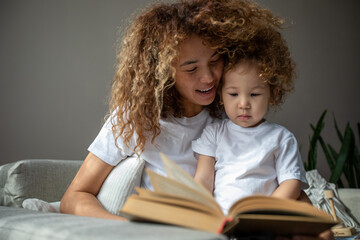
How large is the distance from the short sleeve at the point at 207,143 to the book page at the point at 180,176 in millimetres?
580

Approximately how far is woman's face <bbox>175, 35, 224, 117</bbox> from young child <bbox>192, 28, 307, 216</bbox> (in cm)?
4

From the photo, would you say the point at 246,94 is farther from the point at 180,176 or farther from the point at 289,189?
the point at 180,176

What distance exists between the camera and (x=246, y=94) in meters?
1.34

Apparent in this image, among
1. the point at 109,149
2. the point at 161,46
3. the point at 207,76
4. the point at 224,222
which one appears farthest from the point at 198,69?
the point at 224,222

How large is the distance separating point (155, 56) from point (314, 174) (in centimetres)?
113

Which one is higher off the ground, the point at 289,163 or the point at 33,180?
the point at 289,163

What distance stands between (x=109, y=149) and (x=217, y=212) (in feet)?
2.55

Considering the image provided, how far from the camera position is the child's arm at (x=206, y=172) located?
1343mm

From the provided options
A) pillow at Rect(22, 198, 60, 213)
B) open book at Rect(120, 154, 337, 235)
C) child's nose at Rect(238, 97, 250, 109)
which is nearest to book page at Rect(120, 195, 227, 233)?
open book at Rect(120, 154, 337, 235)

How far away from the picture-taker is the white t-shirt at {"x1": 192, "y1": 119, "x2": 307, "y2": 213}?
127cm

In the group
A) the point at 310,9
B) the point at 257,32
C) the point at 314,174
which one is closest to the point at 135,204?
the point at 257,32

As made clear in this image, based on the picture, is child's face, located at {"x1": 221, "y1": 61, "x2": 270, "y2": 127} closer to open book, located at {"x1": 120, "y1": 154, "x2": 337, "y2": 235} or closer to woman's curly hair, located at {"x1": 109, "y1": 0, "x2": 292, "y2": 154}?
woman's curly hair, located at {"x1": 109, "y1": 0, "x2": 292, "y2": 154}

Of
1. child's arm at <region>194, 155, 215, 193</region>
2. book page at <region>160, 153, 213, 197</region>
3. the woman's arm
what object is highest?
book page at <region>160, 153, 213, 197</region>

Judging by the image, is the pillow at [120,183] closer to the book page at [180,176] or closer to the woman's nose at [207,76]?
the woman's nose at [207,76]
